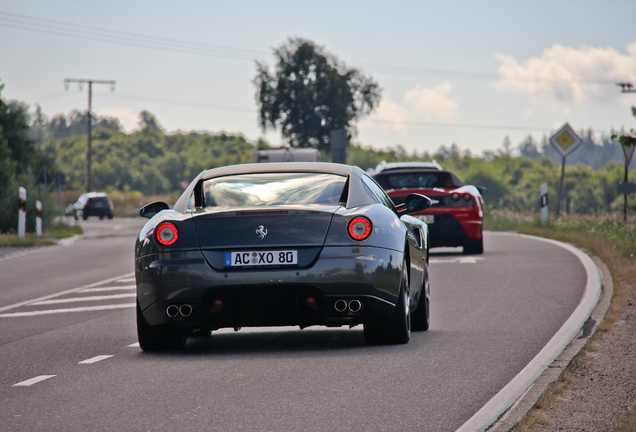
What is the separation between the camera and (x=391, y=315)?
7.31 meters

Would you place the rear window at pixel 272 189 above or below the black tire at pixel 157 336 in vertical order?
above

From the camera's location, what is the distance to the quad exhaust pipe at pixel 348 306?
7.05 m

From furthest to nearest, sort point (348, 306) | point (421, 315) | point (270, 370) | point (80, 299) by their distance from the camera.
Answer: point (80, 299) < point (421, 315) < point (348, 306) < point (270, 370)

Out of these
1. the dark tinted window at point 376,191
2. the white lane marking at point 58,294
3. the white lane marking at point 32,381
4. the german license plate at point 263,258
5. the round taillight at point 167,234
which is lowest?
the white lane marking at point 58,294

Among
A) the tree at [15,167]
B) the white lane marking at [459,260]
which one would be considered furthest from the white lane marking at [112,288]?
the tree at [15,167]

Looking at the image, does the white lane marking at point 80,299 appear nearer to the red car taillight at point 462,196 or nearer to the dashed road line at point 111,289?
the dashed road line at point 111,289

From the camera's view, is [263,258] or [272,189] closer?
[263,258]

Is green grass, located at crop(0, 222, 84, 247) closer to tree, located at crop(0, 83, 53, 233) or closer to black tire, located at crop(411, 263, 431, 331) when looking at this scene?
tree, located at crop(0, 83, 53, 233)

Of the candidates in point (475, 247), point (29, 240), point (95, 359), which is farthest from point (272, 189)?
point (29, 240)

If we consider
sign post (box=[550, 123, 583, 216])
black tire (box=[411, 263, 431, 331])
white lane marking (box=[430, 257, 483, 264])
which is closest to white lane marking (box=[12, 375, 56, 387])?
black tire (box=[411, 263, 431, 331])

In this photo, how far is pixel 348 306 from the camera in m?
7.07

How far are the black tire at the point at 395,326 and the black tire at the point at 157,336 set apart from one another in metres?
1.38

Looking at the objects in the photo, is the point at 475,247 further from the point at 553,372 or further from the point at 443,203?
the point at 553,372

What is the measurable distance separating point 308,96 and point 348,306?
7095 cm
